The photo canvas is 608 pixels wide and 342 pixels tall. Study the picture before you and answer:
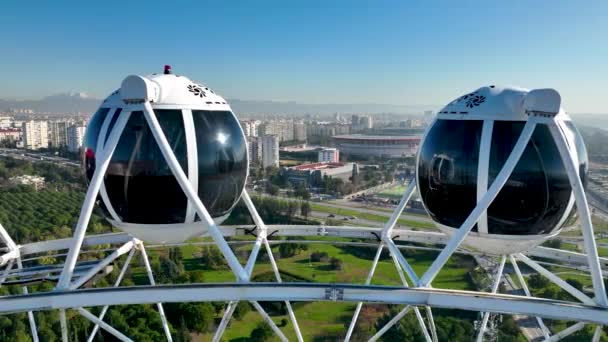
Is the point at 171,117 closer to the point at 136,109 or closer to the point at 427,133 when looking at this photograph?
the point at 136,109

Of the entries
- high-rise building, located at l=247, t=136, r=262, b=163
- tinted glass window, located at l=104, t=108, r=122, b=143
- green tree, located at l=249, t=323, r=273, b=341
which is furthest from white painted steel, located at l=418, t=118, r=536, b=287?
high-rise building, located at l=247, t=136, r=262, b=163

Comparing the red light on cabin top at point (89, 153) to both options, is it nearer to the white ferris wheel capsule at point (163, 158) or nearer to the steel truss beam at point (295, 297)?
the white ferris wheel capsule at point (163, 158)

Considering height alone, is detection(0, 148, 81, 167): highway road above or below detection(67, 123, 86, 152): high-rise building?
below

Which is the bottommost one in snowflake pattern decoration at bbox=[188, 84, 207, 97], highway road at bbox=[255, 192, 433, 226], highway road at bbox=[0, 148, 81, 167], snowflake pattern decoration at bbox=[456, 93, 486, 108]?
highway road at bbox=[255, 192, 433, 226]

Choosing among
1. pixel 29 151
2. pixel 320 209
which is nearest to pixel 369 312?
pixel 320 209

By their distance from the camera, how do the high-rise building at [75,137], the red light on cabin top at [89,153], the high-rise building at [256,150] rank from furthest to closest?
the high-rise building at [75,137] < the high-rise building at [256,150] < the red light on cabin top at [89,153]

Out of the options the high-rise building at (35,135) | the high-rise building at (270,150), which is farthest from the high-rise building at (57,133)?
the high-rise building at (270,150)

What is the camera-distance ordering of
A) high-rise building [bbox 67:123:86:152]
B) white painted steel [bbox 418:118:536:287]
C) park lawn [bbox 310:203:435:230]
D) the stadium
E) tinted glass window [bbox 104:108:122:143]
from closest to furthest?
white painted steel [bbox 418:118:536:287]
tinted glass window [bbox 104:108:122:143]
park lawn [bbox 310:203:435:230]
high-rise building [bbox 67:123:86:152]
the stadium

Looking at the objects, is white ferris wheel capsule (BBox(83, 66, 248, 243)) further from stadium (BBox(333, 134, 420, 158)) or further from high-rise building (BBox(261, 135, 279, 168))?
stadium (BBox(333, 134, 420, 158))
